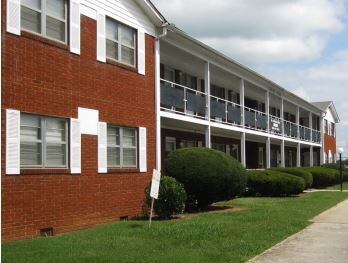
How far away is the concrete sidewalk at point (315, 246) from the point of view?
9.44m

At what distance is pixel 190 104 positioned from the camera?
70.7 feet

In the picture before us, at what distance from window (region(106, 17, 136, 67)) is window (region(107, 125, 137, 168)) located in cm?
206

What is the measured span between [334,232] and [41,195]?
6957 mm

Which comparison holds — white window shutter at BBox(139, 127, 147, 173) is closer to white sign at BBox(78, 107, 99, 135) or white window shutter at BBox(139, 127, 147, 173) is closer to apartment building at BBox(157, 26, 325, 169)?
apartment building at BBox(157, 26, 325, 169)

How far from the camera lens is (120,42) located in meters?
15.9

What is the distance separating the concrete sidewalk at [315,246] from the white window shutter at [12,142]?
5.25m

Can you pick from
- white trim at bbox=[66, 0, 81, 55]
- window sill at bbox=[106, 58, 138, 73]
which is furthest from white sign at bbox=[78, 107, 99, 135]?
window sill at bbox=[106, 58, 138, 73]

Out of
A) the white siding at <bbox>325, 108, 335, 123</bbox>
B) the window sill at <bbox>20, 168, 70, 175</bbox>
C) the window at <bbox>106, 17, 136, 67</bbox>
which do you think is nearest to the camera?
the window sill at <bbox>20, 168, 70, 175</bbox>

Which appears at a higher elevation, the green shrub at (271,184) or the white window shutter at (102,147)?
the white window shutter at (102,147)

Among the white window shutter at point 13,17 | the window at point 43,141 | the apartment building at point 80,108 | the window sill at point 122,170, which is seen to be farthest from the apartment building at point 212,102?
the white window shutter at point 13,17

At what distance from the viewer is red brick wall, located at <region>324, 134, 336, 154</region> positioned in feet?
174

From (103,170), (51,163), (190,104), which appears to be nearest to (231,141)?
(190,104)

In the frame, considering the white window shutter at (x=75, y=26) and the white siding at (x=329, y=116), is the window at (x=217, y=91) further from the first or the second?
the white siding at (x=329, y=116)

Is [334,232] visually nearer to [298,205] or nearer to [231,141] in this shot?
[298,205]
